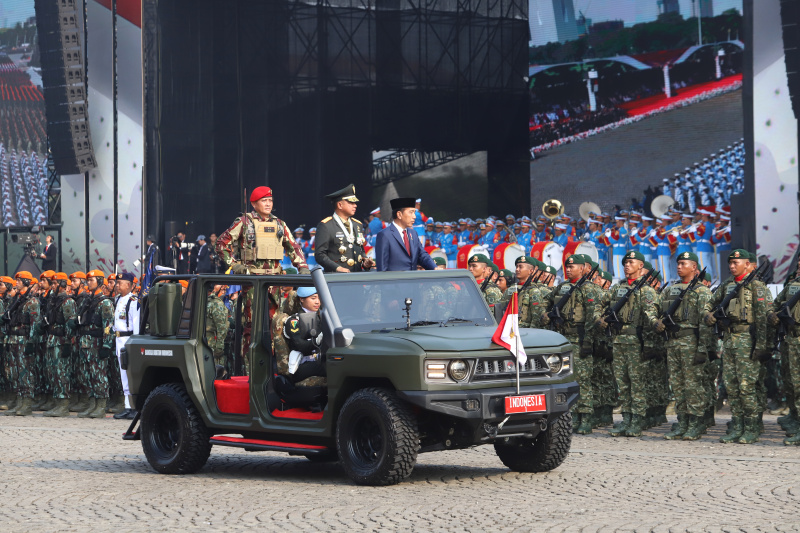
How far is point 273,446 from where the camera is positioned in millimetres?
9898

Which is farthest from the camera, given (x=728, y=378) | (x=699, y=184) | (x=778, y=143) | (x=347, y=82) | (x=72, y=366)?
(x=347, y=82)

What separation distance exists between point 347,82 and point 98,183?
8444 mm

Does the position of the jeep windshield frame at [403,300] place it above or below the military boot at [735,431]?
above

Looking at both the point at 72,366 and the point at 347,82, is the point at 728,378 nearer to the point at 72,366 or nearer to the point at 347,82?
the point at 72,366

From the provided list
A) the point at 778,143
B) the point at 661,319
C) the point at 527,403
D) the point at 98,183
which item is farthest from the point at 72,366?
the point at 98,183

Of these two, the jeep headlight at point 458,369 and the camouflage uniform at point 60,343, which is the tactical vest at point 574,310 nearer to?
the jeep headlight at point 458,369

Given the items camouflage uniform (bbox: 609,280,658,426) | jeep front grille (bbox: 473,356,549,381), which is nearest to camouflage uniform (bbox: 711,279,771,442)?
camouflage uniform (bbox: 609,280,658,426)

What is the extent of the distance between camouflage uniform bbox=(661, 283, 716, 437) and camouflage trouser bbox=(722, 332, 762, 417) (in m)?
0.32

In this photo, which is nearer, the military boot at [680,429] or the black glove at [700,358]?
the black glove at [700,358]

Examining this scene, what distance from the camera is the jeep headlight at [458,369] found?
30.0 ft

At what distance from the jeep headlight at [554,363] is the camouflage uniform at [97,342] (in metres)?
9.89

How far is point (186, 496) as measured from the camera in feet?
30.6

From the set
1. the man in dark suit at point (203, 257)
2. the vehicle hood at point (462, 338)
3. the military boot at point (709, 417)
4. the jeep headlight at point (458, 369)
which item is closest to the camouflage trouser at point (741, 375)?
the military boot at point (709, 417)

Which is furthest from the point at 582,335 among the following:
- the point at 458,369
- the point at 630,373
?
the point at 458,369
